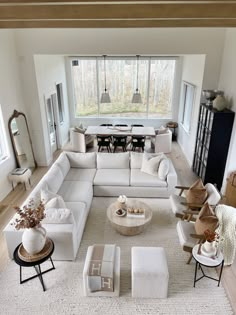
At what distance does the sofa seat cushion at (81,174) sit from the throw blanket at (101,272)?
7.78 feet

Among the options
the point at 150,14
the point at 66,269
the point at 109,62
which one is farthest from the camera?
the point at 109,62

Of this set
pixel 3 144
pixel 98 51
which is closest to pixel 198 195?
pixel 98 51

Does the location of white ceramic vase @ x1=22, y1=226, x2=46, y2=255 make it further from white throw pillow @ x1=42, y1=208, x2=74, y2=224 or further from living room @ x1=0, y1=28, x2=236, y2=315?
living room @ x1=0, y1=28, x2=236, y2=315

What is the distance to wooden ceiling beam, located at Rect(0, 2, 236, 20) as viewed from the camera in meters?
2.61

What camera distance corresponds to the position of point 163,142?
8258 millimetres

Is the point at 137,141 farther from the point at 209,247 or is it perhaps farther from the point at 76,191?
the point at 209,247

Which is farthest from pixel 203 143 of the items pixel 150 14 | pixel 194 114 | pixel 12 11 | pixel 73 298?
pixel 12 11

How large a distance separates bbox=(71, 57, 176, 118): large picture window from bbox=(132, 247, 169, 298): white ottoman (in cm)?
762

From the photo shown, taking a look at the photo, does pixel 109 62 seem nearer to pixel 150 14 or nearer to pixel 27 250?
pixel 150 14

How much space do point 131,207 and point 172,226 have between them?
0.89 m

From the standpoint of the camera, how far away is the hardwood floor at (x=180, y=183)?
3516mm

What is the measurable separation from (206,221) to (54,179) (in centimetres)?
307

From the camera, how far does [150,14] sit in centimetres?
272

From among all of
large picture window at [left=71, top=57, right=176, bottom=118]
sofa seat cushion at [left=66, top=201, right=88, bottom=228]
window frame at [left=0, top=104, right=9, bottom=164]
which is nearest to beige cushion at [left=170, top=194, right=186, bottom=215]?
sofa seat cushion at [left=66, top=201, right=88, bottom=228]
